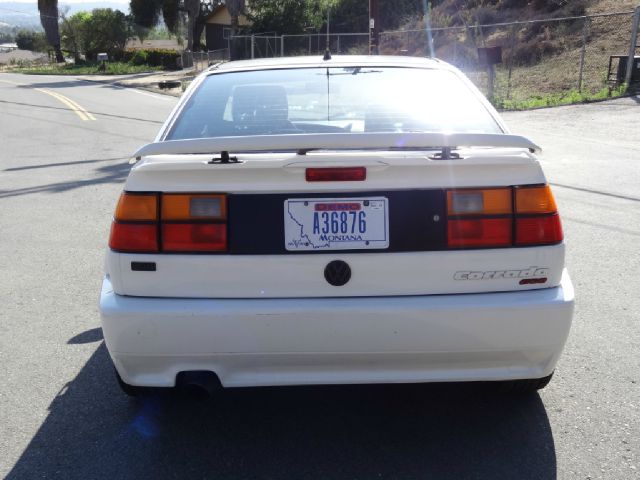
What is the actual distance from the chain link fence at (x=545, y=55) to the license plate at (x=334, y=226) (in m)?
16.3

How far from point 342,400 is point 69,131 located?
13641mm

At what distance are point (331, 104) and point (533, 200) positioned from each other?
146cm

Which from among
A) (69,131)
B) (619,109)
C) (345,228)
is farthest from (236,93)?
(619,109)

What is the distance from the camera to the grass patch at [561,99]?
710 inches

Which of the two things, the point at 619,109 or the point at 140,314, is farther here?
the point at 619,109

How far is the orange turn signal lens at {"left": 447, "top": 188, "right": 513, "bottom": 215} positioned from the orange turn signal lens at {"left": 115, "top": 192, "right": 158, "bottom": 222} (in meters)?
1.19

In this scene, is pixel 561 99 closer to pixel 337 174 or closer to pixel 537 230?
pixel 537 230

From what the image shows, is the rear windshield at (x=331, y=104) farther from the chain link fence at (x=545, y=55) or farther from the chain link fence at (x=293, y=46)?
the chain link fence at (x=293, y=46)

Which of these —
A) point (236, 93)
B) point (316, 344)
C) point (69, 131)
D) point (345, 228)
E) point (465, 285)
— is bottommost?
point (69, 131)

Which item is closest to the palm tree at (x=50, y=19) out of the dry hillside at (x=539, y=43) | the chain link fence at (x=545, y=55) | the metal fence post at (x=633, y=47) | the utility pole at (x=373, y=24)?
the chain link fence at (x=545, y=55)

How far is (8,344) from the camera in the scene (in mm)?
4352

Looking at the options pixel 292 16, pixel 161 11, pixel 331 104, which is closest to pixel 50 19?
pixel 161 11

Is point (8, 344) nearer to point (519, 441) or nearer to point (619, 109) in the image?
point (519, 441)

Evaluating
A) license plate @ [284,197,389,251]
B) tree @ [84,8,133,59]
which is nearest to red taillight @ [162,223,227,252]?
license plate @ [284,197,389,251]
